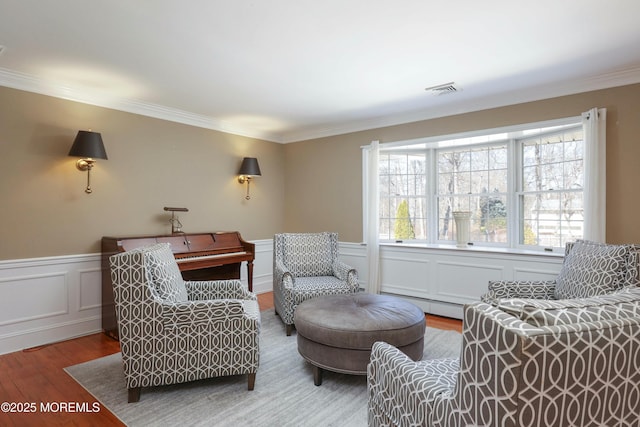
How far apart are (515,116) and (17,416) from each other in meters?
4.75

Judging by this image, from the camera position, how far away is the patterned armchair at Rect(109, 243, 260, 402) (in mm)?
2150

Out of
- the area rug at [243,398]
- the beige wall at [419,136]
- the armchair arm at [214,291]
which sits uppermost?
the beige wall at [419,136]

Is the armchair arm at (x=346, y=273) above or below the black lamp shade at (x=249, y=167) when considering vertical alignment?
below

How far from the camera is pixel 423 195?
4.68m

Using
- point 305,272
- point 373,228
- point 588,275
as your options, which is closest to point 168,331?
point 305,272

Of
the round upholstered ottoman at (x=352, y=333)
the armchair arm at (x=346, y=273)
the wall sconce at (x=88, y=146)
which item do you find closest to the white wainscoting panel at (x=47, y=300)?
Answer: the wall sconce at (x=88, y=146)

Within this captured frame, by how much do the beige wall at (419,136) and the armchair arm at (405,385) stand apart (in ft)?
8.49

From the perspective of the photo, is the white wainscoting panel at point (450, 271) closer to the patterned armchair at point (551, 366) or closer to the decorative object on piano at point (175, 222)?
the decorative object on piano at point (175, 222)

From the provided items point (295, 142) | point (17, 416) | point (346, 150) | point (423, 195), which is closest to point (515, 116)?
point (423, 195)

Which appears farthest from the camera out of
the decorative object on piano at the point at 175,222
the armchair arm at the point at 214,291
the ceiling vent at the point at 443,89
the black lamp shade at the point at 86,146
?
the decorative object on piano at the point at 175,222

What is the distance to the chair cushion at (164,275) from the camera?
2.27 m

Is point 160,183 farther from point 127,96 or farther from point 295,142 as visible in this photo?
point 295,142

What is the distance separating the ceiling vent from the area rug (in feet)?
9.10

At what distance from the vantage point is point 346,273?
143 inches
